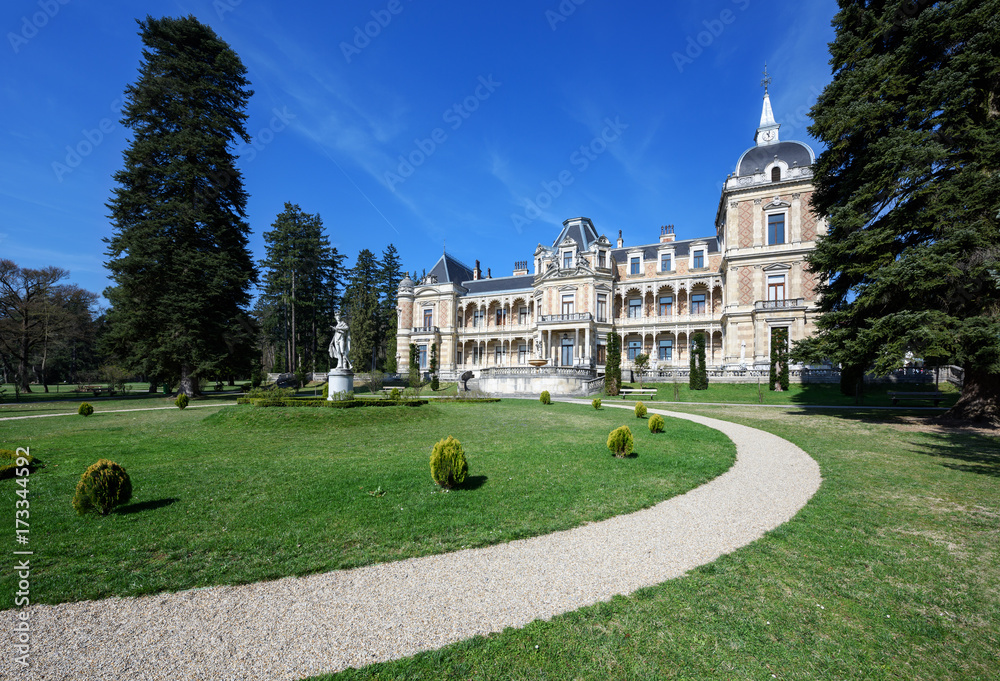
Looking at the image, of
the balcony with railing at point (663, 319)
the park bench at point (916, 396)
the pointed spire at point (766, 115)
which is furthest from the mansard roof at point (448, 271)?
the park bench at point (916, 396)

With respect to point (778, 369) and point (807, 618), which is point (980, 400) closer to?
point (778, 369)

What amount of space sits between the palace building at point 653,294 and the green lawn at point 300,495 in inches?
778

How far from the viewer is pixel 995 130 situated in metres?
14.0

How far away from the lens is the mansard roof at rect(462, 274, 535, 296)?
172 feet

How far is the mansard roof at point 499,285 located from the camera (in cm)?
5252

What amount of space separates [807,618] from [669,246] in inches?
1785

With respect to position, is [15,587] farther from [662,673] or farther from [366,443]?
[366,443]

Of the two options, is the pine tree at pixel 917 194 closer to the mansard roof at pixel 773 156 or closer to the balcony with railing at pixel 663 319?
the mansard roof at pixel 773 156

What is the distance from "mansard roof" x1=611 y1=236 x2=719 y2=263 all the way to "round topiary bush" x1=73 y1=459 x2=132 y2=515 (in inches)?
1819

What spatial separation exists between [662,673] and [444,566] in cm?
260

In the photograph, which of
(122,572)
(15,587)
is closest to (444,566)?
(122,572)

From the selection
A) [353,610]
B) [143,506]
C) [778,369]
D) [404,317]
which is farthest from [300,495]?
[404,317]

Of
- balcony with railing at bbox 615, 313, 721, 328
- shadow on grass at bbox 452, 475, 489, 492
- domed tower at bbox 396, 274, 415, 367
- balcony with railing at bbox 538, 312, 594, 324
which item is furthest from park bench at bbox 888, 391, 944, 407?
domed tower at bbox 396, 274, 415, 367

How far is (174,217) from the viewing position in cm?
2884
